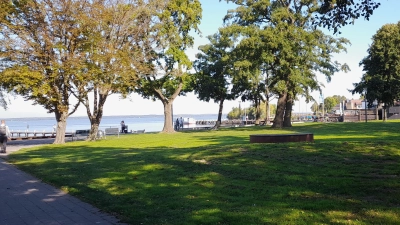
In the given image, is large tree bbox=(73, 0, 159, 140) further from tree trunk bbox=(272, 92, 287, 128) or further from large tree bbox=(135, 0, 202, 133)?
tree trunk bbox=(272, 92, 287, 128)

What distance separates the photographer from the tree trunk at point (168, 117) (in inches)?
1672

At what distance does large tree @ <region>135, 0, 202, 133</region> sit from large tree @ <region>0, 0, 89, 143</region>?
37.0ft

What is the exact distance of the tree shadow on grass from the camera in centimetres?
668

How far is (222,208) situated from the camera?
7191 millimetres

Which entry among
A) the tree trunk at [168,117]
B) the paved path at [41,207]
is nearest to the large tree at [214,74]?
the tree trunk at [168,117]

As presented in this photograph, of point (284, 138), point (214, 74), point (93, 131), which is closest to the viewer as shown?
point (284, 138)

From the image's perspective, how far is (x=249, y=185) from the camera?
915 centimetres

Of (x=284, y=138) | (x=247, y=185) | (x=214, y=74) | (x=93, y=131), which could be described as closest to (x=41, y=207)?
(x=247, y=185)

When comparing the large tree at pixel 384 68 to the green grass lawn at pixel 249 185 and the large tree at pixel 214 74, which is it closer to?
the large tree at pixel 214 74

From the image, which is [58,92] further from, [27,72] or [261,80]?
[261,80]

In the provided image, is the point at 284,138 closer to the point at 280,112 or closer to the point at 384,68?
the point at 280,112

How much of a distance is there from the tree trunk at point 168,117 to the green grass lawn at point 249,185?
1077 inches

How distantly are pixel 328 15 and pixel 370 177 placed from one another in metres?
3.92

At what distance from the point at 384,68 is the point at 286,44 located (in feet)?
85.7
